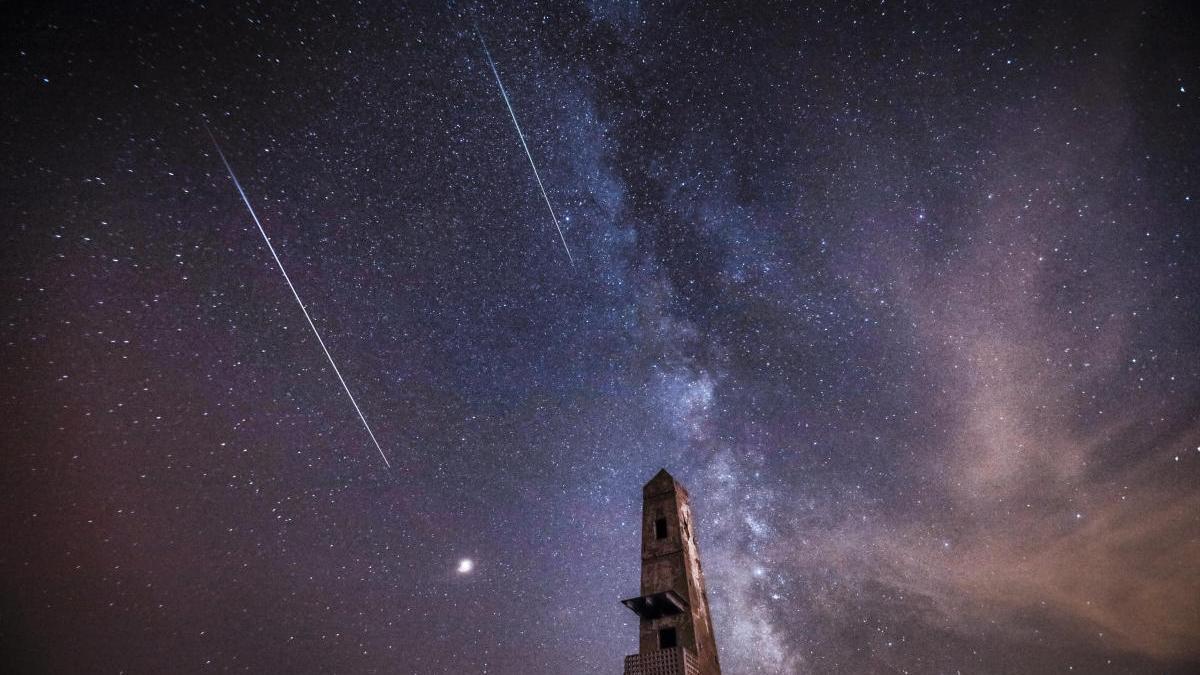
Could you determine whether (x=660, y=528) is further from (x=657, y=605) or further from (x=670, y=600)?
(x=670, y=600)

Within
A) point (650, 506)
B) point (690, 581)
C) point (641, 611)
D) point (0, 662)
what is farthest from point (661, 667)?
point (0, 662)

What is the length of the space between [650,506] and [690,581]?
3633 mm

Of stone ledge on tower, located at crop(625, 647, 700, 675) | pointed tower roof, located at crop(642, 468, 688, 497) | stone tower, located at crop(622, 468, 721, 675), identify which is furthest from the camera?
pointed tower roof, located at crop(642, 468, 688, 497)

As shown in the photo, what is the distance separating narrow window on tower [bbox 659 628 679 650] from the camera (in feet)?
56.7

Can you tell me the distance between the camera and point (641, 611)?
1791cm

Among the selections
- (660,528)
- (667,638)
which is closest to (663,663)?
(667,638)

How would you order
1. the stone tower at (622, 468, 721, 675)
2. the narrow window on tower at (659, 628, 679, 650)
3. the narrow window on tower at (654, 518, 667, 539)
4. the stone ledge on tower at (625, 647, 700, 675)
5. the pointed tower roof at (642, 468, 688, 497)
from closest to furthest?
the stone ledge on tower at (625, 647, 700, 675)
the stone tower at (622, 468, 721, 675)
the narrow window on tower at (659, 628, 679, 650)
the narrow window on tower at (654, 518, 667, 539)
the pointed tower roof at (642, 468, 688, 497)

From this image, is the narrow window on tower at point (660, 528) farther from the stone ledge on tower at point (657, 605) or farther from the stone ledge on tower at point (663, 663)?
the stone ledge on tower at point (663, 663)

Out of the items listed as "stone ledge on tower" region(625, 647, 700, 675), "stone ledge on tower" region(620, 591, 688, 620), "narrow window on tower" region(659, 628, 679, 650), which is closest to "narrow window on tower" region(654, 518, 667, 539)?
"stone ledge on tower" region(620, 591, 688, 620)

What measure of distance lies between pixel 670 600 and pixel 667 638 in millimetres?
1605

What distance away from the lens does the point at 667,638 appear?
57.2 ft

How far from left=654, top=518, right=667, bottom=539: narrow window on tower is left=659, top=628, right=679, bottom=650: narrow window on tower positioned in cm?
356

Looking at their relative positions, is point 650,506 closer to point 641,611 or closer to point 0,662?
point 641,611

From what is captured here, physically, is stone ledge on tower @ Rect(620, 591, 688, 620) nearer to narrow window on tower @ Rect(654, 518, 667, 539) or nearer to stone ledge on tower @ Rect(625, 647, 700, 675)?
stone ledge on tower @ Rect(625, 647, 700, 675)
